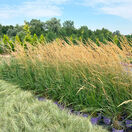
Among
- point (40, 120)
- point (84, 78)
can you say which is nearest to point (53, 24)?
point (84, 78)

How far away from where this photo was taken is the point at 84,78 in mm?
2994

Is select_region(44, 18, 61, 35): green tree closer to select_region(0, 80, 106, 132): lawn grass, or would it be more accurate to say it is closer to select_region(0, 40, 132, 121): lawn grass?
select_region(0, 40, 132, 121): lawn grass

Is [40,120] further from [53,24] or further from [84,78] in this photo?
[53,24]

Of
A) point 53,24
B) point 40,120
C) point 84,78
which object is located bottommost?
point 40,120

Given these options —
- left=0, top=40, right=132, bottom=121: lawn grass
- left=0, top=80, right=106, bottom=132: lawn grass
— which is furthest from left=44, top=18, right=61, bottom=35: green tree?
left=0, top=80, right=106, bottom=132: lawn grass

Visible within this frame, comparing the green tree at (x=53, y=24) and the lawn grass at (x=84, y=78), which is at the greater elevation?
the green tree at (x=53, y=24)

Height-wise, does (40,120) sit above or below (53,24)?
below

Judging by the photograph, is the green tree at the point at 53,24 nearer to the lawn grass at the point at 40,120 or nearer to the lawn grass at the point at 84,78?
the lawn grass at the point at 84,78

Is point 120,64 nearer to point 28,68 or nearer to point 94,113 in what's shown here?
point 94,113

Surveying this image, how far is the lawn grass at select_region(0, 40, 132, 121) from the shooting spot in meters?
2.47

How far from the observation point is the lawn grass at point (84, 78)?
247 centimetres

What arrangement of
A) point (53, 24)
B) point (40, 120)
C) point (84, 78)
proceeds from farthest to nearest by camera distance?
point (53, 24), point (84, 78), point (40, 120)

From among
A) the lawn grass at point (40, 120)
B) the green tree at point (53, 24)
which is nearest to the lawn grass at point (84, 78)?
the lawn grass at point (40, 120)

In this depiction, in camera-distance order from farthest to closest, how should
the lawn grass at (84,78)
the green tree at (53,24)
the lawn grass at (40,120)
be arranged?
the green tree at (53,24), the lawn grass at (84,78), the lawn grass at (40,120)
